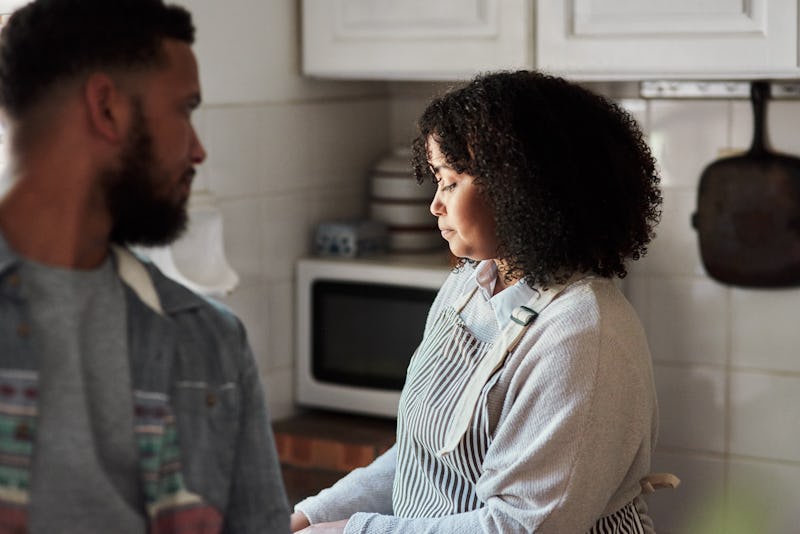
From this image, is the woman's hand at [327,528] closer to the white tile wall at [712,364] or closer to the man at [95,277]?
the man at [95,277]

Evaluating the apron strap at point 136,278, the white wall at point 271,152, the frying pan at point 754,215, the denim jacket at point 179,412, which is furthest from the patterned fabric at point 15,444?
the frying pan at point 754,215

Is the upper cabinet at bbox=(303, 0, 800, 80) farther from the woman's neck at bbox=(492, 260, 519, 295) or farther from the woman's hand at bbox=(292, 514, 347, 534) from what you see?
the woman's hand at bbox=(292, 514, 347, 534)

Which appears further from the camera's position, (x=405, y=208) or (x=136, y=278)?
(x=405, y=208)

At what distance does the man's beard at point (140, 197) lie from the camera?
2.82 ft

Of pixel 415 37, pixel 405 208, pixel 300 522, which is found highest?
pixel 415 37

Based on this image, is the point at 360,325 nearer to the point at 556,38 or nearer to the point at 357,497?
the point at 556,38

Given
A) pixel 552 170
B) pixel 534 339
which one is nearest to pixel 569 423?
pixel 534 339

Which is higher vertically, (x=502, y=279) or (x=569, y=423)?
(x=502, y=279)

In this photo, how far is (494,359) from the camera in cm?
143

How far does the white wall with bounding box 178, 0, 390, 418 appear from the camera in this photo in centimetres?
227

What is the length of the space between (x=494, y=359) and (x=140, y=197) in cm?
65

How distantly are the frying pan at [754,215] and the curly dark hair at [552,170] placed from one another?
30.9 inches

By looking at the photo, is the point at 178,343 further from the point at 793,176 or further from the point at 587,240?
the point at 793,176

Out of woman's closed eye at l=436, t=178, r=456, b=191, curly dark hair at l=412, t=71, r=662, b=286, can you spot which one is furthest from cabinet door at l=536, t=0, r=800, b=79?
woman's closed eye at l=436, t=178, r=456, b=191
